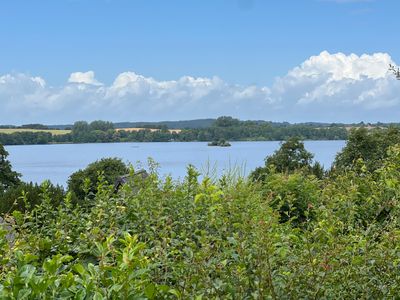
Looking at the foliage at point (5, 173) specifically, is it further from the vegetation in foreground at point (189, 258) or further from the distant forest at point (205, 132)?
the vegetation in foreground at point (189, 258)

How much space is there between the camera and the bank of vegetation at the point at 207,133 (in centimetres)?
3612

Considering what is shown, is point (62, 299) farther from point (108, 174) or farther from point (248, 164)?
point (108, 174)

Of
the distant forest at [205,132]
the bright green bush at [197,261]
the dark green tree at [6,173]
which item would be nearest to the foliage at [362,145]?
the distant forest at [205,132]

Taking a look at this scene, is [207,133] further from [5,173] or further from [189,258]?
[189,258]

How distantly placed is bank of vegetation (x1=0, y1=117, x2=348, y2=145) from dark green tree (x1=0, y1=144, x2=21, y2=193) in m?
5.38

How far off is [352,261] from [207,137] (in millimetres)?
38491

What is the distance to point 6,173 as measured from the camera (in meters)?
27.7

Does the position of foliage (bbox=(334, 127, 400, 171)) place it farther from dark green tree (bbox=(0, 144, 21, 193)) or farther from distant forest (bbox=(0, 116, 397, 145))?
dark green tree (bbox=(0, 144, 21, 193))

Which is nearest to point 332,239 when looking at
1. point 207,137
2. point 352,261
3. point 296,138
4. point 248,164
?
point 352,261

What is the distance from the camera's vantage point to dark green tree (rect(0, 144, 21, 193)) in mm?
27672

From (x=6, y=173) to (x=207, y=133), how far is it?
1743 centimetres

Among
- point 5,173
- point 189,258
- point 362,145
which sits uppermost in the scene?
point 189,258

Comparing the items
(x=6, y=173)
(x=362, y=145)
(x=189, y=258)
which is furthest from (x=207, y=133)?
(x=189, y=258)

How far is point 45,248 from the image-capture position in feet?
11.5
